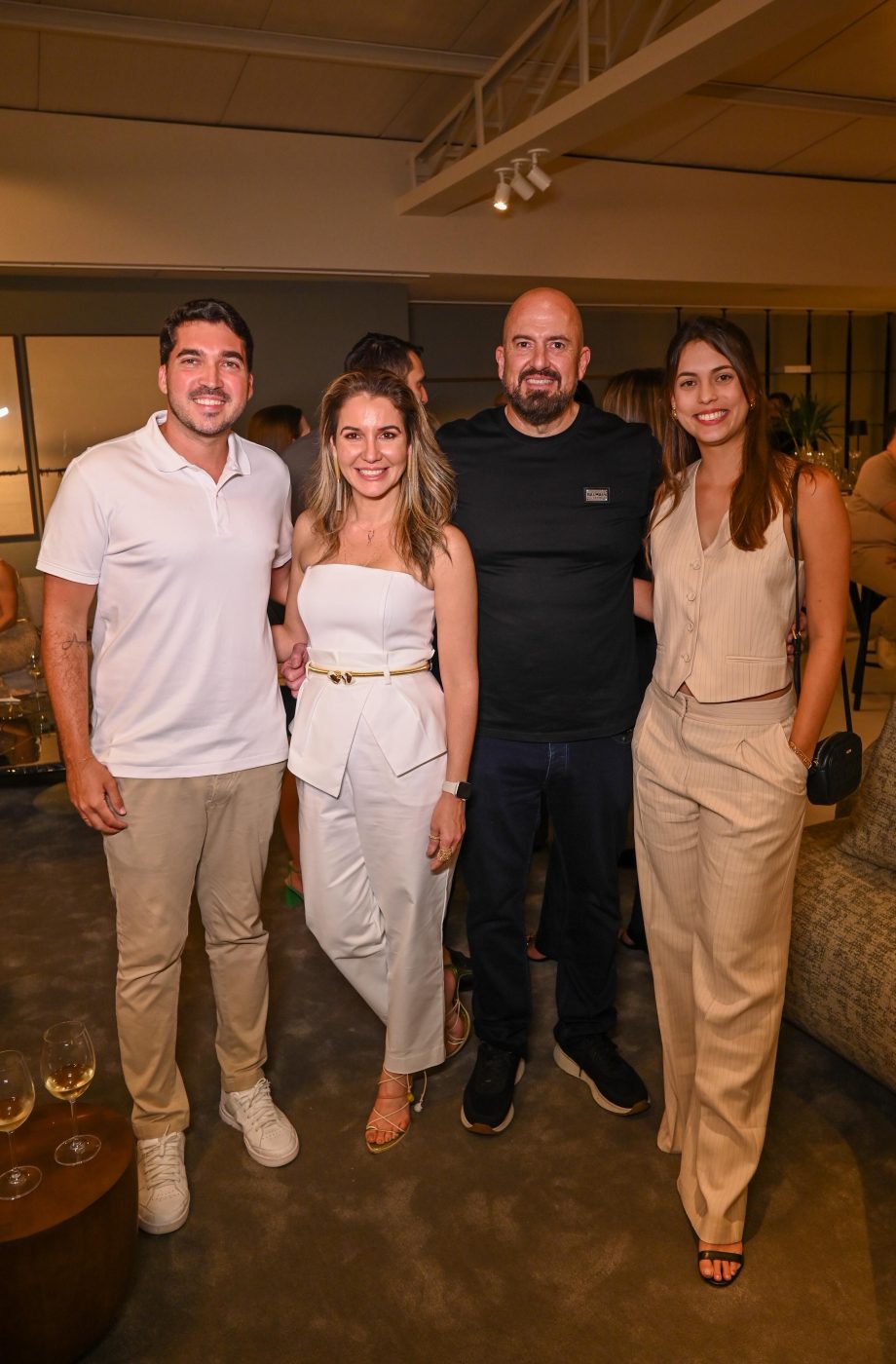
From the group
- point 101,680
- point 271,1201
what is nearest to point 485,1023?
point 271,1201

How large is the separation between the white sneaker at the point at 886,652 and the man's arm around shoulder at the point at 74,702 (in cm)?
541

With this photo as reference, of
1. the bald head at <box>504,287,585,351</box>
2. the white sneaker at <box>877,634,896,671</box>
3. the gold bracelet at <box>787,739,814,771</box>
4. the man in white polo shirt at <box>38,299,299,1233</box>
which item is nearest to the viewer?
the gold bracelet at <box>787,739,814,771</box>

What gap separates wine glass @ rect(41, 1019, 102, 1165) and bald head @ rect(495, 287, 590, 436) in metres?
1.65

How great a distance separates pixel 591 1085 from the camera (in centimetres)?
275

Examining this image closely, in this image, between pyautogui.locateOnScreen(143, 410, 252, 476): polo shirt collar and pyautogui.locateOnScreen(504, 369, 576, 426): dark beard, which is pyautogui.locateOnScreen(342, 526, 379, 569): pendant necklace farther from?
pyautogui.locateOnScreen(504, 369, 576, 426): dark beard

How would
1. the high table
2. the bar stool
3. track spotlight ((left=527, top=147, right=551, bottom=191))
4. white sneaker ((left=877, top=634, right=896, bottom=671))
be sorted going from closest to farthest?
the high table < track spotlight ((left=527, top=147, right=551, bottom=191)) < white sneaker ((left=877, top=634, right=896, bottom=671)) < the bar stool

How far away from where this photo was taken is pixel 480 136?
19.7 ft

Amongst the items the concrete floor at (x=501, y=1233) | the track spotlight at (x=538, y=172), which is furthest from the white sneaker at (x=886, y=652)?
the concrete floor at (x=501, y=1233)

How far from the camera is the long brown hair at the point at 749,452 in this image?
208cm

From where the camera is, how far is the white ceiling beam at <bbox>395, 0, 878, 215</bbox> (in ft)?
13.2

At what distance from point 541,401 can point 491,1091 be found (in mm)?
1689

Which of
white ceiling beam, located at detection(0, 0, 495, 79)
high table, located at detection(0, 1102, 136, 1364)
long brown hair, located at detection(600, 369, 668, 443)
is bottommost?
high table, located at detection(0, 1102, 136, 1364)

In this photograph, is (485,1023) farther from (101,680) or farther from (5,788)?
(5,788)

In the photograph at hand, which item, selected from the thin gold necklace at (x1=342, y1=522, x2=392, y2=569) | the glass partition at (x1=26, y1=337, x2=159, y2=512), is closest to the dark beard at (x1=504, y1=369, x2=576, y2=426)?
the thin gold necklace at (x1=342, y1=522, x2=392, y2=569)
